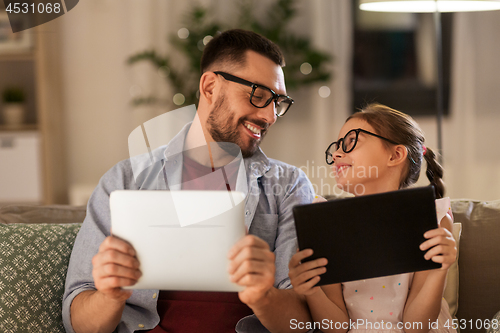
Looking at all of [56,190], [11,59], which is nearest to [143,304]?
[56,190]

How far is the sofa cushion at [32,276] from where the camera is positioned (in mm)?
1049

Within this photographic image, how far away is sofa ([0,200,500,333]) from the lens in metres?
1.07

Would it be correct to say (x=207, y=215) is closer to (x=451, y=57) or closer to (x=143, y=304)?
(x=143, y=304)

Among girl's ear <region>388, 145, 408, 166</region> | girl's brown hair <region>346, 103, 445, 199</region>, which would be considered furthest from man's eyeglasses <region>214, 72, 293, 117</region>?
girl's ear <region>388, 145, 408, 166</region>

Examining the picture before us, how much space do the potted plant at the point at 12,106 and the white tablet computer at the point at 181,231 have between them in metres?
2.57

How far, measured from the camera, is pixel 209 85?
59.5 inches

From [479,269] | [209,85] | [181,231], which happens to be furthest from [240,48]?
[479,269]

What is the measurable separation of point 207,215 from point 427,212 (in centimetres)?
45

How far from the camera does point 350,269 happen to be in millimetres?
929

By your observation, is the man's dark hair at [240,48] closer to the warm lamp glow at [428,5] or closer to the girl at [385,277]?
the girl at [385,277]

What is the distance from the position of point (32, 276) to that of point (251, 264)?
0.60m

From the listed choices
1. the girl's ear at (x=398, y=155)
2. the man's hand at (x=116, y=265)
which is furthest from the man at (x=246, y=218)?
Result: the girl's ear at (x=398, y=155)

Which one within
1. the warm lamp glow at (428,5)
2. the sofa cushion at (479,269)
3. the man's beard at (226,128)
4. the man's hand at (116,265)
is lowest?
the sofa cushion at (479,269)

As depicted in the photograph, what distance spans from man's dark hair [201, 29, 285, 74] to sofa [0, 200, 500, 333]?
2.27 ft
